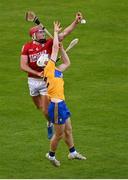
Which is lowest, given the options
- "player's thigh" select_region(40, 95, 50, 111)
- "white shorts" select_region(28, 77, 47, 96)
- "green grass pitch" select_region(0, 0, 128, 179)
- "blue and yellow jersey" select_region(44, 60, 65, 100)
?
"green grass pitch" select_region(0, 0, 128, 179)

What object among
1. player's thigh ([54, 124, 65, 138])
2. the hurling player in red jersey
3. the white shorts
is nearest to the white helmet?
the hurling player in red jersey

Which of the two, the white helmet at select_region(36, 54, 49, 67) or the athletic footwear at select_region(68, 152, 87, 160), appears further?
the white helmet at select_region(36, 54, 49, 67)

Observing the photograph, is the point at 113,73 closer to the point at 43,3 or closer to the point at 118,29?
the point at 118,29

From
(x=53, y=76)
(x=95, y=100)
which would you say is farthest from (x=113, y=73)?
(x=53, y=76)

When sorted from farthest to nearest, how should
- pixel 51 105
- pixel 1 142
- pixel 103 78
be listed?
pixel 103 78 → pixel 1 142 → pixel 51 105

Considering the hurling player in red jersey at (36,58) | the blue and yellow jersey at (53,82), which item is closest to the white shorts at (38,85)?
the hurling player in red jersey at (36,58)

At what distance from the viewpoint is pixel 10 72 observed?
67.4ft

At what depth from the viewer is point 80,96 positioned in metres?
18.4

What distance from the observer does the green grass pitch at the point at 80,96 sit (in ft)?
43.7

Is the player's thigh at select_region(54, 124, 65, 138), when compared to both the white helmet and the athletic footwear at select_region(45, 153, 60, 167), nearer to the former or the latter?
the athletic footwear at select_region(45, 153, 60, 167)

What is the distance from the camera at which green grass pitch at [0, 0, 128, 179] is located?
13.3 metres

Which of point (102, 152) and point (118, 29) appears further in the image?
point (118, 29)

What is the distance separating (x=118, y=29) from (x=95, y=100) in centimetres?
692

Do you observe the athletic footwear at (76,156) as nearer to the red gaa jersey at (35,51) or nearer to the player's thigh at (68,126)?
the player's thigh at (68,126)
